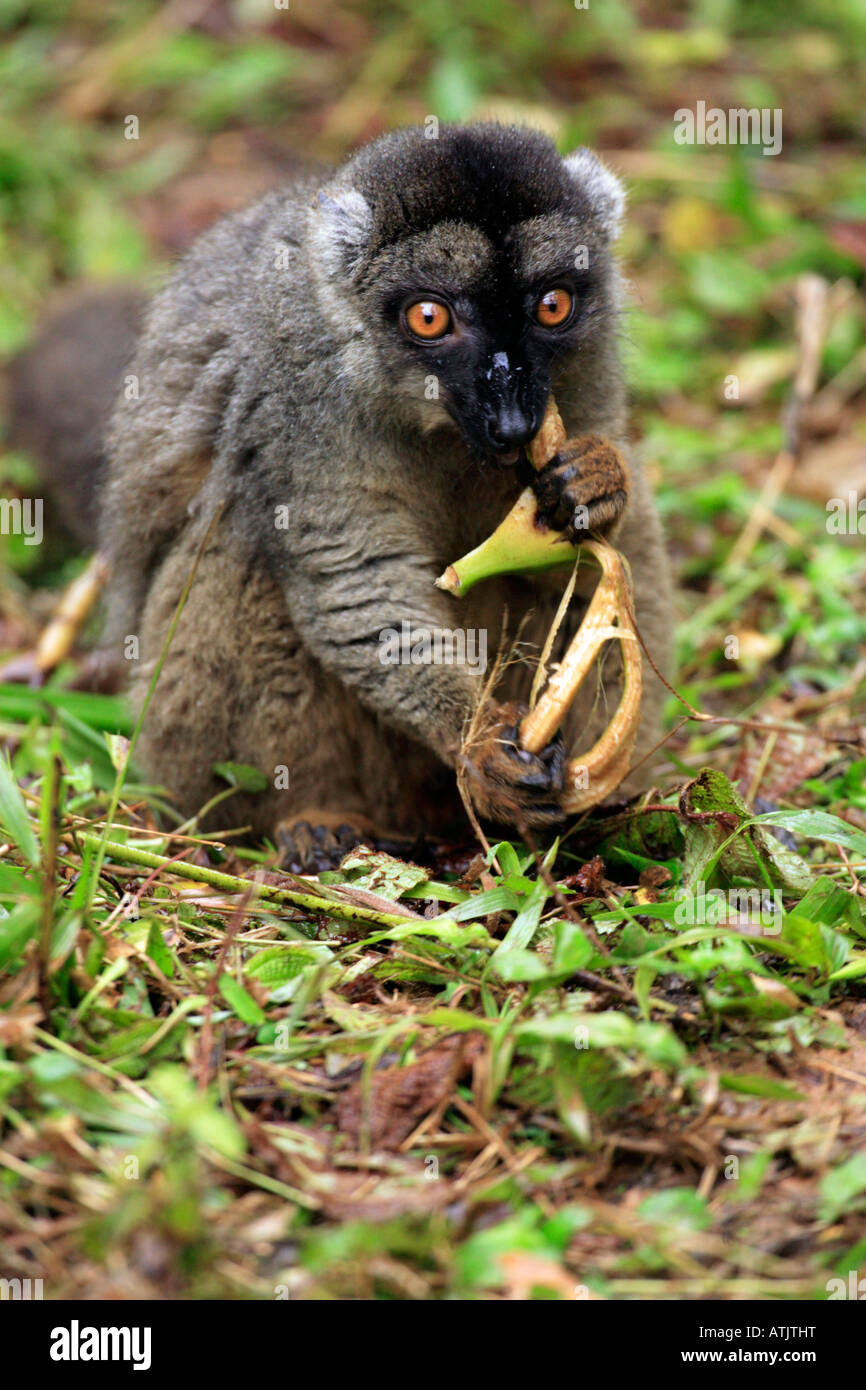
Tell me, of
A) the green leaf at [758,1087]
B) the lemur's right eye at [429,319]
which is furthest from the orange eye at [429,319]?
the green leaf at [758,1087]

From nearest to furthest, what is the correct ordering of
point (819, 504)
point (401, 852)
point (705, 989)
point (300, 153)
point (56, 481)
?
point (705, 989), point (401, 852), point (56, 481), point (819, 504), point (300, 153)

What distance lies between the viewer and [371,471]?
493 centimetres

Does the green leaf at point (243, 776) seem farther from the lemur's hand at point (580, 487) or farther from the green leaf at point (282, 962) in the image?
the lemur's hand at point (580, 487)

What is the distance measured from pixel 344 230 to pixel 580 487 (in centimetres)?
118

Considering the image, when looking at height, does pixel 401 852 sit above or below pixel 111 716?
below

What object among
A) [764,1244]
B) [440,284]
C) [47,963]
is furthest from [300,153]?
[764,1244]

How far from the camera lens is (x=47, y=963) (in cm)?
363

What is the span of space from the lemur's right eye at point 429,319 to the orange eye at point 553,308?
0.99 ft

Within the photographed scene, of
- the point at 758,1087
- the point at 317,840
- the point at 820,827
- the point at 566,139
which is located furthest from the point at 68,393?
the point at 758,1087

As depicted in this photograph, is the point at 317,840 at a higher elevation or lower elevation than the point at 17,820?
lower

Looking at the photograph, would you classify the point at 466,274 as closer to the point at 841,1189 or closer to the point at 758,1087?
the point at 758,1087

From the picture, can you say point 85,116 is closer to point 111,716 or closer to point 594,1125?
point 111,716

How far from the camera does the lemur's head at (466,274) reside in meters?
4.51
